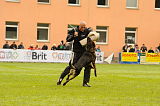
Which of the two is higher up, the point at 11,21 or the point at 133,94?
the point at 11,21

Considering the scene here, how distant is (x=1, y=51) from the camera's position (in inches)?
1542

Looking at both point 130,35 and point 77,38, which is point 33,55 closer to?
point 130,35

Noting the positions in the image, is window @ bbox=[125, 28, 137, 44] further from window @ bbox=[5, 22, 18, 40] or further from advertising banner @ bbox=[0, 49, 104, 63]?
advertising banner @ bbox=[0, 49, 104, 63]

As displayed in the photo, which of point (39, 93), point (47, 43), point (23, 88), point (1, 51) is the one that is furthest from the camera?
point (47, 43)

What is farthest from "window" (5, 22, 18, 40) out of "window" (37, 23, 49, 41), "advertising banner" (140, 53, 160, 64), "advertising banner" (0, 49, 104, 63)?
"advertising banner" (140, 53, 160, 64)

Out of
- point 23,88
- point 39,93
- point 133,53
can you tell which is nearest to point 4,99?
point 39,93

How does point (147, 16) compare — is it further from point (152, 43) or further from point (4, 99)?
point (4, 99)

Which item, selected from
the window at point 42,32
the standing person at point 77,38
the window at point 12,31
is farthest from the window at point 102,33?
the standing person at point 77,38

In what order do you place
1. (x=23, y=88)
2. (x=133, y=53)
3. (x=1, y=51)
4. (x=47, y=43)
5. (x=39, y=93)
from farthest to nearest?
1. (x=47, y=43)
2. (x=133, y=53)
3. (x=1, y=51)
4. (x=23, y=88)
5. (x=39, y=93)

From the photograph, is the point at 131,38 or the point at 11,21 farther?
the point at 131,38

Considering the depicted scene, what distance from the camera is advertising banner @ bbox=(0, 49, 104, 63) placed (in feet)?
129

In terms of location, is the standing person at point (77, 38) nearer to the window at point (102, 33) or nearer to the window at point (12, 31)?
the window at point (12, 31)

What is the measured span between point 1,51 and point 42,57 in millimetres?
3227

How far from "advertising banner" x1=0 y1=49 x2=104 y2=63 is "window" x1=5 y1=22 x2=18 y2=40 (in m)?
6.79
